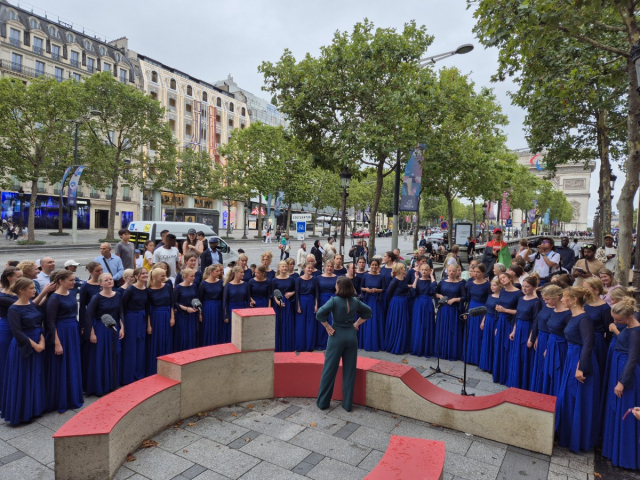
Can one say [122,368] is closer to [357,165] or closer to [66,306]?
[66,306]

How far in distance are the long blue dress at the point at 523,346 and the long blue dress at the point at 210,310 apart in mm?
4972

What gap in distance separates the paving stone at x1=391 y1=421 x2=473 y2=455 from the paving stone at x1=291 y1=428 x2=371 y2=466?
626 millimetres

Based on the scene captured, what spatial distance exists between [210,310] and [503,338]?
198 inches

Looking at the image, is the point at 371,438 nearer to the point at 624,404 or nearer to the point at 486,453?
the point at 486,453

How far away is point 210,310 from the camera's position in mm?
7562

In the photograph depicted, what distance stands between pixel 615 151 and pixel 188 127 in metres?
52.9

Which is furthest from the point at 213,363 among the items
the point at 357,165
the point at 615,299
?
the point at 357,165

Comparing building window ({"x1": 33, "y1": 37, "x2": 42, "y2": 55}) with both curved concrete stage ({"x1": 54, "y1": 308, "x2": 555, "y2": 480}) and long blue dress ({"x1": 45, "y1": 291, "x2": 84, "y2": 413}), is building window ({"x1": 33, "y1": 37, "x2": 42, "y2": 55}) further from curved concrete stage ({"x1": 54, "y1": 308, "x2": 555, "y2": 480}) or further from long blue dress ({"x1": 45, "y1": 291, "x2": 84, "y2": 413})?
curved concrete stage ({"x1": 54, "y1": 308, "x2": 555, "y2": 480})

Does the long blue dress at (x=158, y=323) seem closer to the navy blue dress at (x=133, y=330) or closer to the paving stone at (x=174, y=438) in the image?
the navy blue dress at (x=133, y=330)

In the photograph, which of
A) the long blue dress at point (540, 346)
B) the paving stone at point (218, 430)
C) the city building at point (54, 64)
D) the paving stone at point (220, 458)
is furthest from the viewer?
the city building at point (54, 64)

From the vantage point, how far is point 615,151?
809 inches

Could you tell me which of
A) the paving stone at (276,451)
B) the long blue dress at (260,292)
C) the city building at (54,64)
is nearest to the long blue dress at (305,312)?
the long blue dress at (260,292)

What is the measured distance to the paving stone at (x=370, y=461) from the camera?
4406 millimetres

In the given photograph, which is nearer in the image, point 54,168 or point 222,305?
point 222,305
